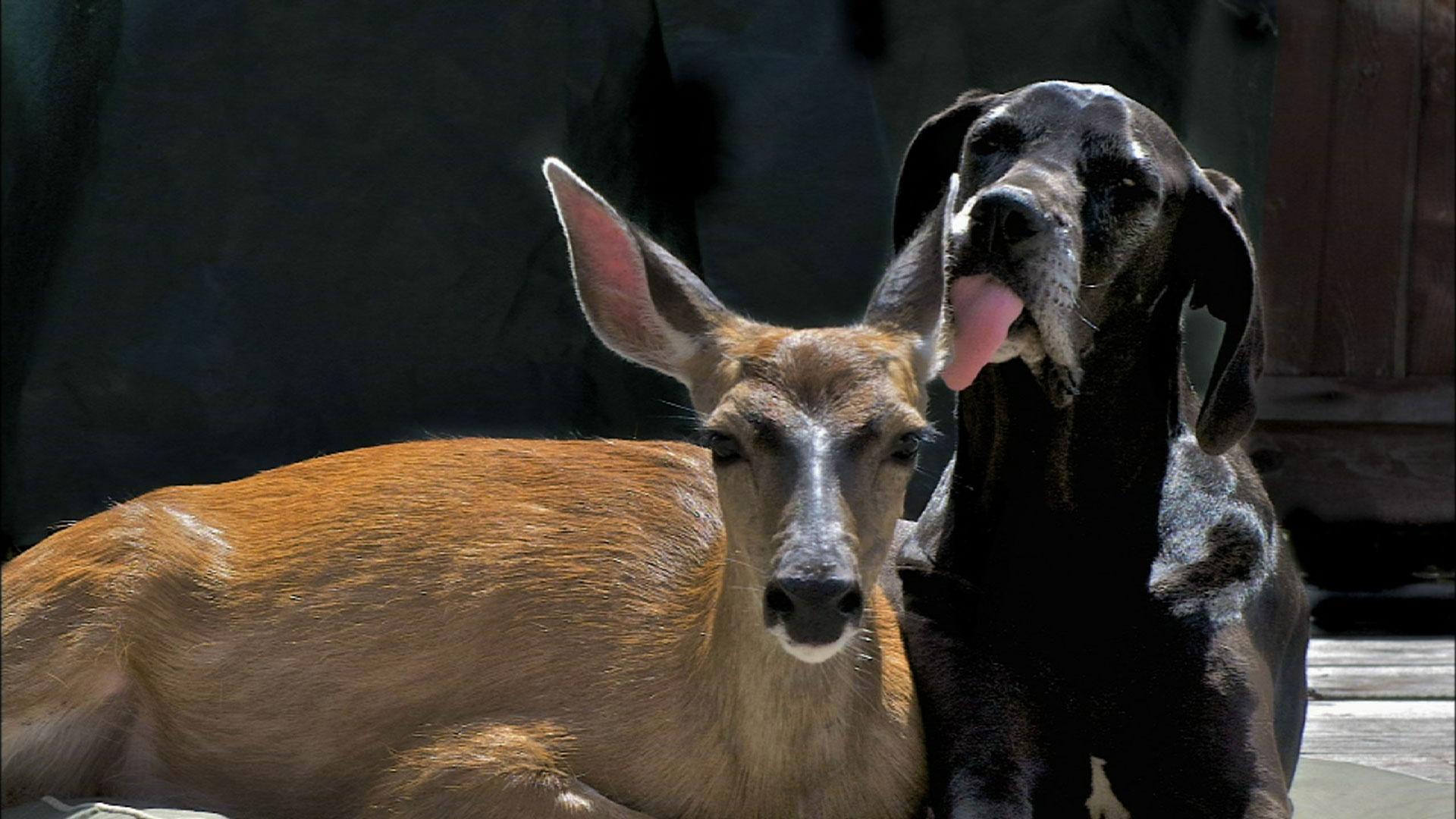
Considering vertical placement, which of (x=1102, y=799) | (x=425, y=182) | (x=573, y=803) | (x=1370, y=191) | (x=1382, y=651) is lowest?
(x=1382, y=651)

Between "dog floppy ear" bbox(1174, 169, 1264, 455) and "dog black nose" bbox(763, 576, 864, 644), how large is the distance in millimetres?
1059

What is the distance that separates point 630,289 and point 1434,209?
4.94m

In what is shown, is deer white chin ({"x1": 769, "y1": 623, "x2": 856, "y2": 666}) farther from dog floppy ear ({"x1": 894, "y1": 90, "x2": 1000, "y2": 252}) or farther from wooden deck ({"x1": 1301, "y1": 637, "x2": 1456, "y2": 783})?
wooden deck ({"x1": 1301, "y1": 637, "x2": 1456, "y2": 783})

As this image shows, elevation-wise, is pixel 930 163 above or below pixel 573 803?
above

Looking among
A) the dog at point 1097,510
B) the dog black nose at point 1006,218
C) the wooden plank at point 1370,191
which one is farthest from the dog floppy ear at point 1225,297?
the wooden plank at point 1370,191

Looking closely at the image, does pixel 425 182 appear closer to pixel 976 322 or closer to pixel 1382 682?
pixel 976 322

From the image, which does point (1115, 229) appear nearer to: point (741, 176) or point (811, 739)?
point (811, 739)

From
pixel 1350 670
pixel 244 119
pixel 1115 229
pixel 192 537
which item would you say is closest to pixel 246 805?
pixel 192 537

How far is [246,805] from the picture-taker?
11.5 ft

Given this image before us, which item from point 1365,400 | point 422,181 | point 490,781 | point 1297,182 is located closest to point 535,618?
point 490,781

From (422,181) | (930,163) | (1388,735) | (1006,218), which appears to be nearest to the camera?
(1006,218)

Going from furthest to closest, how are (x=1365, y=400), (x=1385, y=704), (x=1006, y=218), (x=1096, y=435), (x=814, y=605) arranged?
(x=1365, y=400) < (x=1385, y=704) < (x=1096, y=435) < (x=1006, y=218) < (x=814, y=605)

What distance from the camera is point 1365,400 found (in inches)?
286

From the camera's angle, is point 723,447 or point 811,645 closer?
point 811,645
